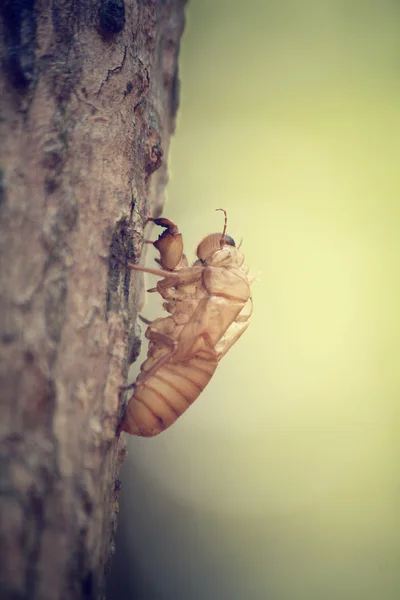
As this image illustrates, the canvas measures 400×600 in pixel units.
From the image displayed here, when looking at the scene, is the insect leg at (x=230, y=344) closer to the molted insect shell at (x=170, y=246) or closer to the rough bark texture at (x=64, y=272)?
the molted insect shell at (x=170, y=246)

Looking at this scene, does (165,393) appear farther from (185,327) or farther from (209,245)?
(209,245)

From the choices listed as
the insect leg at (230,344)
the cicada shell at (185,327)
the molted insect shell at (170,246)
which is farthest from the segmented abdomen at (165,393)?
the molted insect shell at (170,246)

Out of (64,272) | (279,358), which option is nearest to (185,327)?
(64,272)

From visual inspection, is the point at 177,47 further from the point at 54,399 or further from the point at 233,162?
the point at 233,162

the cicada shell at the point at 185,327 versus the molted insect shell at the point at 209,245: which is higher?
the molted insect shell at the point at 209,245

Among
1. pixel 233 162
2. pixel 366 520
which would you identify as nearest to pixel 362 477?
pixel 366 520

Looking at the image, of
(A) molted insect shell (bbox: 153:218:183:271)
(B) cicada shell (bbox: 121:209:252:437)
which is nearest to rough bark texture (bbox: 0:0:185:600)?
(B) cicada shell (bbox: 121:209:252:437)
